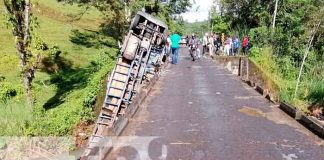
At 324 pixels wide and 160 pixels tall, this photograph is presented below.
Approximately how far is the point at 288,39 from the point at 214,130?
20.9 metres

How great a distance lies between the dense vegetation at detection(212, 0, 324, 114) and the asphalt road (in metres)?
2.41

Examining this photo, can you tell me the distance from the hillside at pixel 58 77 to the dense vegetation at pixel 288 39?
28.7 ft

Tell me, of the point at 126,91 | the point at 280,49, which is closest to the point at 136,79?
the point at 126,91

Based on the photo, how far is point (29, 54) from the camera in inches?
728

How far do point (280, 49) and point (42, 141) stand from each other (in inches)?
779

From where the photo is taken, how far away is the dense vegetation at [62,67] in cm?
1783

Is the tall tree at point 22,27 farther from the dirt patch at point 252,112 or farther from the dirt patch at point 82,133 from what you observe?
the dirt patch at point 252,112

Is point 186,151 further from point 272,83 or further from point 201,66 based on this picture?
point 201,66

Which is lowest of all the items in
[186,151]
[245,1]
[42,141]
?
[42,141]

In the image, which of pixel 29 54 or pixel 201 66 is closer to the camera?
pixel 29 54

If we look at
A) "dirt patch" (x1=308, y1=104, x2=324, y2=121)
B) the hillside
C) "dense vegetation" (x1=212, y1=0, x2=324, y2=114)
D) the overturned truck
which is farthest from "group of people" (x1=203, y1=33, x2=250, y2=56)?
"dirt patch" (x1=308, y1=104, x2=324, y2=121)

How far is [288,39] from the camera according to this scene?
99.9 ft

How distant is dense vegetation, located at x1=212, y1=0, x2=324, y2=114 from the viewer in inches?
700

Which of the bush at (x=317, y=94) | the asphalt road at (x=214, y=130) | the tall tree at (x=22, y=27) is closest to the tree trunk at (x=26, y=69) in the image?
the tall tree at (x=22, y=27)
